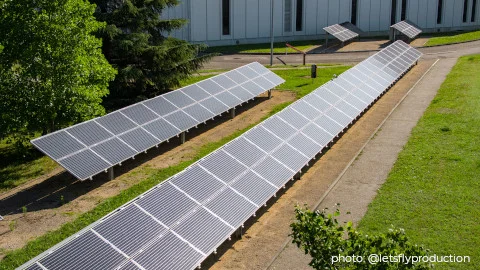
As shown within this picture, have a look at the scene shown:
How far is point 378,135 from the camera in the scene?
2698 centimetres

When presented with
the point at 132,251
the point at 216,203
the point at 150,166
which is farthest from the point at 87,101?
the point at 132,251

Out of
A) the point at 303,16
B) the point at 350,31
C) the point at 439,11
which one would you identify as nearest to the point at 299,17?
the point at 303,16

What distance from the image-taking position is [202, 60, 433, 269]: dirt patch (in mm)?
15492

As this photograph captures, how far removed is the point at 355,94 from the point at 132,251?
70.3ft

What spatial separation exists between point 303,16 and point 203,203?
55.5 meters

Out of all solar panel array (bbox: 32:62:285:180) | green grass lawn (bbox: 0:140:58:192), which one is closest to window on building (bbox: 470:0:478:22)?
solar panel array (bbox: 32:62:285:180)

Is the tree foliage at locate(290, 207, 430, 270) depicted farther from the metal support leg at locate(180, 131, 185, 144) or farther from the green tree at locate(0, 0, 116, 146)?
the metal support leg at locate(180, 131, 185, 144)

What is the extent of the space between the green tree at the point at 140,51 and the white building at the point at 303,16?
1182 inches

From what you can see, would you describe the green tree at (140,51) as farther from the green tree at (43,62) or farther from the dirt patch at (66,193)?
the green tree at (43,62)

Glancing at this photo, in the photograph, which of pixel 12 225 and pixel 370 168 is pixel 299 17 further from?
pixel 12 225

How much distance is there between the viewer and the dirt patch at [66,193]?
58.2 feet

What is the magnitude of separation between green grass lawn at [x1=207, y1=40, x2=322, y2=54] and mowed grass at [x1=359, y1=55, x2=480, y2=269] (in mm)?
31500

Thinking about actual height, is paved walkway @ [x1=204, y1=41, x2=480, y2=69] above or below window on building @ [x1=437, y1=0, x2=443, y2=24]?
below

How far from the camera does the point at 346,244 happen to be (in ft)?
31.3
